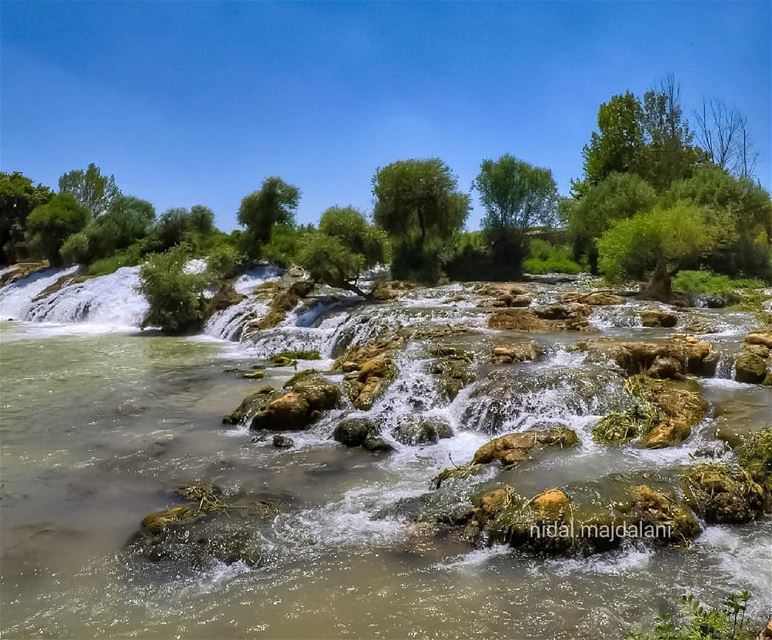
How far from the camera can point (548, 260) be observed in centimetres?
3397

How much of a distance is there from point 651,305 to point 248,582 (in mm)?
15857

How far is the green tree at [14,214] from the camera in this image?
4234cm

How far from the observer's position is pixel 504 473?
7.36 m

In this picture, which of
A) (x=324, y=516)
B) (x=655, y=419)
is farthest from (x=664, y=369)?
(x=324, y=516)

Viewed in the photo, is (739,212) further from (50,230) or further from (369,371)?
(50,230)

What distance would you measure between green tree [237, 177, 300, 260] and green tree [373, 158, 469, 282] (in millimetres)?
5985

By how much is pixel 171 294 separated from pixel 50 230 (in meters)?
20.6

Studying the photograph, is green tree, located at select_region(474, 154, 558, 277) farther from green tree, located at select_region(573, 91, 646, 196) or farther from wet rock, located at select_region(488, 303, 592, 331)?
wet rock, located at select_region(488, 303, 592, 331)

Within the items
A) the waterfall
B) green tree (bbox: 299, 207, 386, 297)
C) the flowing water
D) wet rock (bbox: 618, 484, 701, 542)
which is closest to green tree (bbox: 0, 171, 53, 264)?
the waterfall

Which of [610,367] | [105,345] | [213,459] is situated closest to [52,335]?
[105,345]

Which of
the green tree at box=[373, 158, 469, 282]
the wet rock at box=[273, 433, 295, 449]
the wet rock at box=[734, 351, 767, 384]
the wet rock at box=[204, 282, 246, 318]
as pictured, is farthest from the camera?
the green tree at box=[373, 158, 469, 282]

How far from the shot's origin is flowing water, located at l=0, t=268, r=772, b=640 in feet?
15.7

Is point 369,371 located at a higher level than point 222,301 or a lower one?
lower

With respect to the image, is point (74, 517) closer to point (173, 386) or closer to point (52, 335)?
point (173, 386)
